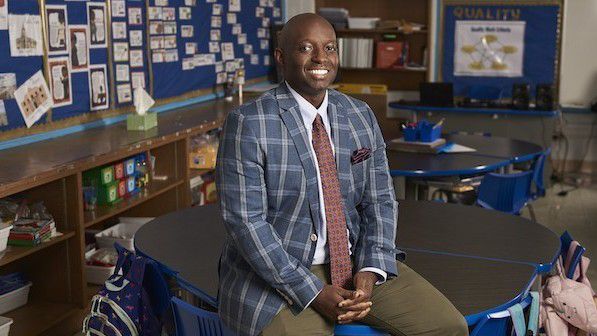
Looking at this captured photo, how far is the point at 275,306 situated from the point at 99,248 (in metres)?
2.49

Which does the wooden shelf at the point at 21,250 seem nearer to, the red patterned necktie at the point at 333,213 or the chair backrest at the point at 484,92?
the red patterned necktie at the point at 333,213

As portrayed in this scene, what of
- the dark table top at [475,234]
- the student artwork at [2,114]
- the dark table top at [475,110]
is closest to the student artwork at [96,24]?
the student artwork at [2,114]

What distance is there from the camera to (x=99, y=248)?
4.27 meters

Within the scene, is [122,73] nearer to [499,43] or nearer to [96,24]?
[96,24]

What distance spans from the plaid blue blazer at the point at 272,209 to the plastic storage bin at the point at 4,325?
1.54 m

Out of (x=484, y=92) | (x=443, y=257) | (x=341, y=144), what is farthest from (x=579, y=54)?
(x=341, y=144)

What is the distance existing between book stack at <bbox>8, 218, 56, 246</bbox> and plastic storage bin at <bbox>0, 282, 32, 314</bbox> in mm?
304

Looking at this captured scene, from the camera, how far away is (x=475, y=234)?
9.17ft

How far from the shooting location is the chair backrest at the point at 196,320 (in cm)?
201

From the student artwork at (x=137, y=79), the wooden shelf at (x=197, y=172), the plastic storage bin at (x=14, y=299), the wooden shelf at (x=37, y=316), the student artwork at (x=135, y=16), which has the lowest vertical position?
the wooden shelf at (x=37, y=316)

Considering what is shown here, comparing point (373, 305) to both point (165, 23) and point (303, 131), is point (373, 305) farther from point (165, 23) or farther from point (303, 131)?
point (165, 23)

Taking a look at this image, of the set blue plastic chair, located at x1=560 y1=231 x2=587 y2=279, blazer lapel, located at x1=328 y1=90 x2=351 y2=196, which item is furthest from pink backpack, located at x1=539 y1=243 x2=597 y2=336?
blazer lapel, located at x1=328 y1=90 x2=351 y2=196

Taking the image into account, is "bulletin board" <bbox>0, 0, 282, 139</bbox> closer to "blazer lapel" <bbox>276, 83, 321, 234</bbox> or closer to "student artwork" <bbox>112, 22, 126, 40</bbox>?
"student artwork" <bbox>112, 22, 126, 40</bbox>

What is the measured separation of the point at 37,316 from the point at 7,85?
1.14 meters
